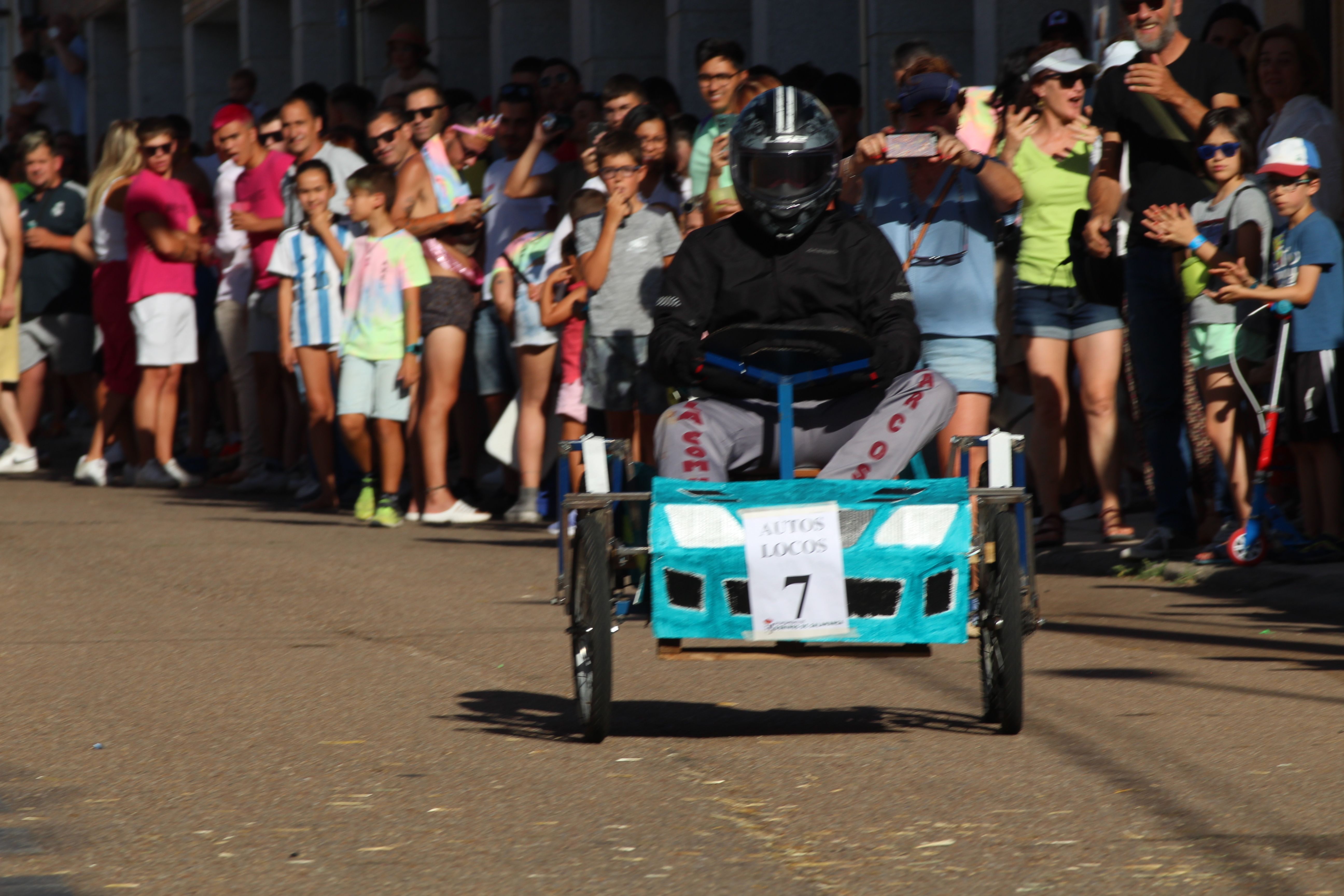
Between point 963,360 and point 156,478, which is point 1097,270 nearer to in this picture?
point 963,360

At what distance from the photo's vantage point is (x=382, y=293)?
12.6m

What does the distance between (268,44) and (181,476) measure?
14.2 m

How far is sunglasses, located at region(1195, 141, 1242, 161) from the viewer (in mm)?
9477

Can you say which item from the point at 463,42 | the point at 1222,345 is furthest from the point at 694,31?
the point at 1222,345

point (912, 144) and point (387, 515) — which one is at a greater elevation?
point (912, 144)

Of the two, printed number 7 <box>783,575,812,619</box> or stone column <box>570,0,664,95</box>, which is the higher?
stone column <box>570,0,664,95</box>

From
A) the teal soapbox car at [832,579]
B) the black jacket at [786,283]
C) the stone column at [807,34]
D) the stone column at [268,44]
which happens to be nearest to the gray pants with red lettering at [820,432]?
the black jacket at [786,283]

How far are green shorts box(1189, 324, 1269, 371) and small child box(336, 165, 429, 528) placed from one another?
15.3 ft

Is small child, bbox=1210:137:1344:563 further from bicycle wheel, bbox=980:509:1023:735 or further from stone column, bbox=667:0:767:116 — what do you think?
stone column, bbox=667:0:767:116

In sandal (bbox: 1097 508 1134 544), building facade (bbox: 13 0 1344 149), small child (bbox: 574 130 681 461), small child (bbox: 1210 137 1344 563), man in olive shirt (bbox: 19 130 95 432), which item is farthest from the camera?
man in olive shirt (bbox: 19 130 95 432)

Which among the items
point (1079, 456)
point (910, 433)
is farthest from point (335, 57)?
point (910, 433)

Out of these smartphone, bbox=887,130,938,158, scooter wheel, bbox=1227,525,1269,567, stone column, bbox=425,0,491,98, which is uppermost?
stone column, bbox=425,0,491,98

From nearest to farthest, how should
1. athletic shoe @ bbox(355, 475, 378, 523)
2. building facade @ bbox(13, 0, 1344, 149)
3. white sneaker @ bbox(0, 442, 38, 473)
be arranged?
athletic shoe @ bbox(355, 475, 378, 523) < building facade @ bbox(13, 0, 1344, 149) < white sneaker @ bbox(0, 442, 38, 473)

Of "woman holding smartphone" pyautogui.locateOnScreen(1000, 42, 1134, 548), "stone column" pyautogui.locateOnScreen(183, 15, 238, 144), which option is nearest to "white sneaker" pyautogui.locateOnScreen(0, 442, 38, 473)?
"woman holding smartphone" pyautogui.locateOnScreen(1000, 42, 1134, 548)
